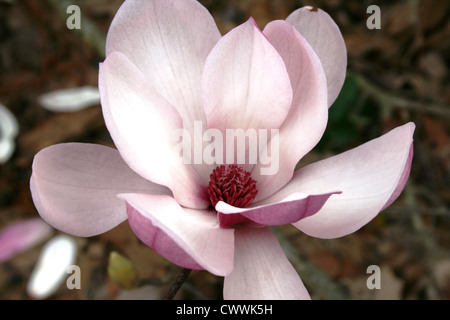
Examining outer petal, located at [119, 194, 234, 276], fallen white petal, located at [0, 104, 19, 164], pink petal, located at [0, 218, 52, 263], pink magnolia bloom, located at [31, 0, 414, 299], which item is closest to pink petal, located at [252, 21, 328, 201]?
pink magnolia bloom, located at [31, 0, 414, 299]

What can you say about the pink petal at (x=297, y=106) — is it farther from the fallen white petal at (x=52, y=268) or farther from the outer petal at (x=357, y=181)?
the fallen white petal at (x=52, y=268)

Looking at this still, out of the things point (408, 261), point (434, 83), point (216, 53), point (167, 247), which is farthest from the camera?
point (434, 83)

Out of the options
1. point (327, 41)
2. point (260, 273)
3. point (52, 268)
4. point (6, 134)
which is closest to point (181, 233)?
point (260, 273)

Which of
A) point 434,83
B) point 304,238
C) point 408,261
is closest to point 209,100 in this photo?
point 304,238

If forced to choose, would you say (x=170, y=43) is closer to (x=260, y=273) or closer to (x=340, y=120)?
(x=260, y=273)

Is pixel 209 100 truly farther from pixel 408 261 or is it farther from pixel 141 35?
pixel 408 261

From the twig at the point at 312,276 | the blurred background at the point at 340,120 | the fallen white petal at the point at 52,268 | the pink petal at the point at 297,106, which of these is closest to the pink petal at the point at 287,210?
the pink petal at the point at 297,106
